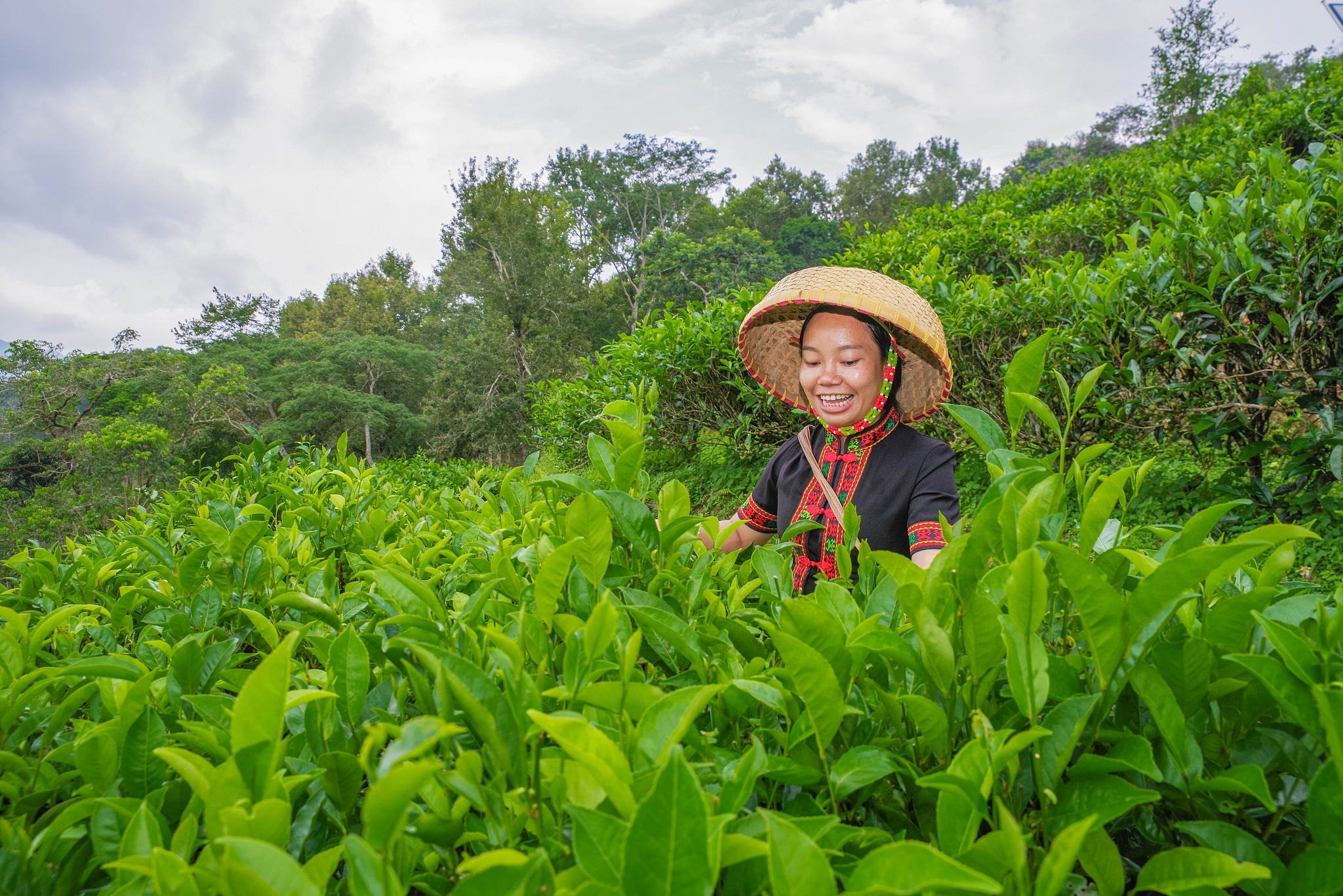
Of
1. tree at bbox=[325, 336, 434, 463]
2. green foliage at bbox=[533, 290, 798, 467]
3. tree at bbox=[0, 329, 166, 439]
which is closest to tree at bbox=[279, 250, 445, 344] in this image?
tree at bbox=[325, 336, 434, 463]

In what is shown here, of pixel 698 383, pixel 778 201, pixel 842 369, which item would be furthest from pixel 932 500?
pixel 778 201

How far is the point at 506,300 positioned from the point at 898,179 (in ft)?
133

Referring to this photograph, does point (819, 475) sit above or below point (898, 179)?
below

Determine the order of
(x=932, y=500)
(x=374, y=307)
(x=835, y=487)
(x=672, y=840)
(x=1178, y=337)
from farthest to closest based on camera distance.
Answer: (x=374, y=307), (x=1178, y=337), (x=835, y=487), (x=932, y=500), (x=672, y=840)

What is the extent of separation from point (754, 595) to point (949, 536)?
42 cm

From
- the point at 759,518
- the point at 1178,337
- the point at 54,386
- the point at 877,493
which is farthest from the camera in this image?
the point at 54,386

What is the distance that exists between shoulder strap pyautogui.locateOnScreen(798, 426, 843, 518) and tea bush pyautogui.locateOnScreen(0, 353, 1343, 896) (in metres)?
1.08

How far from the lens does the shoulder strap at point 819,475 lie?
2.01m

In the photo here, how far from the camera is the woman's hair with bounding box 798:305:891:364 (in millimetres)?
2068

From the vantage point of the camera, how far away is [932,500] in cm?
194

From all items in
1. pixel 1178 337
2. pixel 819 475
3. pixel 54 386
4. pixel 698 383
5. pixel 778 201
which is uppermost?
pixel 778 201

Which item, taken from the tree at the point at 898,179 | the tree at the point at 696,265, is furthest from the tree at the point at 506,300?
the tree at the point at 898,179

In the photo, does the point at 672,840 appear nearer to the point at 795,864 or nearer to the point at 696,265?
the point at 795,864

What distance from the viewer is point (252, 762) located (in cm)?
51
